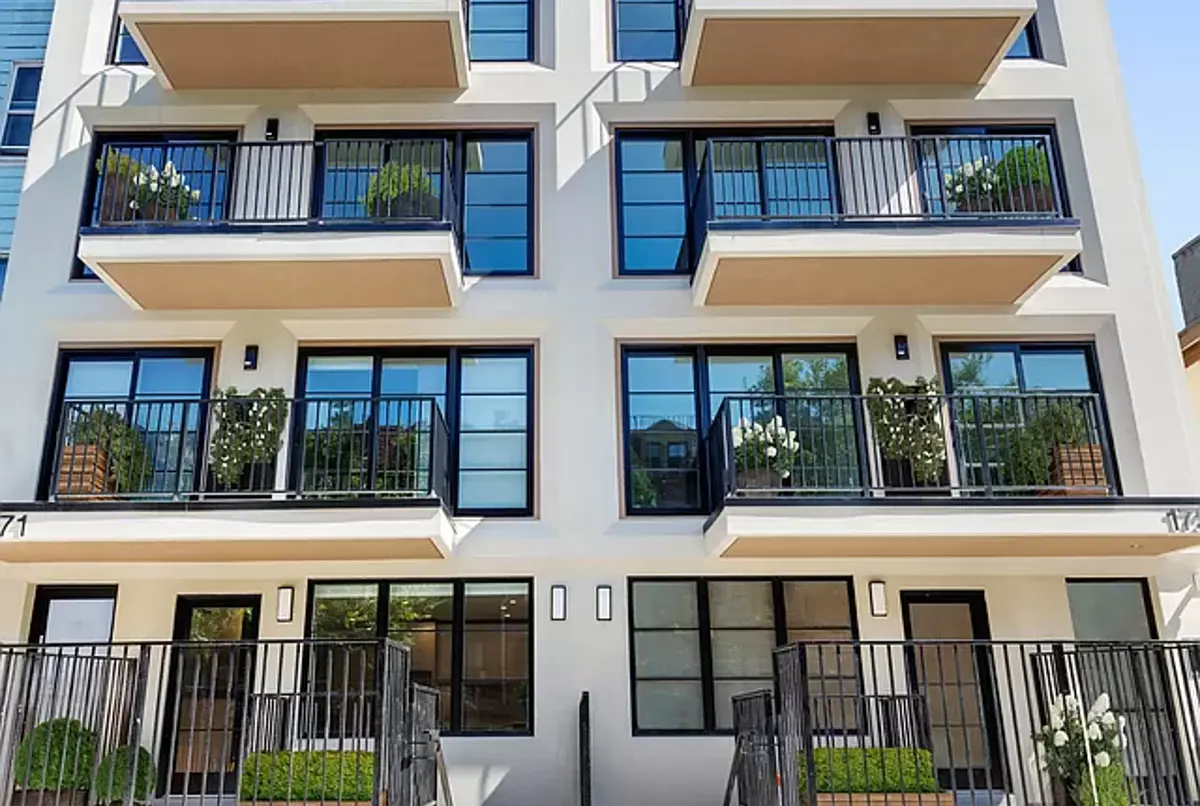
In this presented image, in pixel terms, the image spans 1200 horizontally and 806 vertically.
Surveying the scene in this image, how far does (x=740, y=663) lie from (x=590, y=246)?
4960 mm

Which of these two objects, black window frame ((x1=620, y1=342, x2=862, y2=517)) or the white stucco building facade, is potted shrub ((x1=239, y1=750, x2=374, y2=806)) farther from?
black window frame ((x1=620, y1=342, x2=862, y2=517))

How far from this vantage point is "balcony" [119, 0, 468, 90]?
1016 centimetres

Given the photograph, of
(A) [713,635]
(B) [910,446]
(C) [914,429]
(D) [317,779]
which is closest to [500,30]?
(C) [914,429]

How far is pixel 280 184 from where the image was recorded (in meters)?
10.7

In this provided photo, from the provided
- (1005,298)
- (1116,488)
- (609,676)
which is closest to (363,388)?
(609,676)

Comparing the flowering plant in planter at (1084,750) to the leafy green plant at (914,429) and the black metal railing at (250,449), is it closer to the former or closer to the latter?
the leafy green plant at (914,429)

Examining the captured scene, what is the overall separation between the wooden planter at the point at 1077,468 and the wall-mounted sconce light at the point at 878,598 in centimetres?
196

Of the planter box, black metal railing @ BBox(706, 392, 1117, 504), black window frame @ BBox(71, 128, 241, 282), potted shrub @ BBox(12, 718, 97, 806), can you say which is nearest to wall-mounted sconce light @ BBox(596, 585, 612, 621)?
black metal railing @ BBox(706, 392, 1117, 504)

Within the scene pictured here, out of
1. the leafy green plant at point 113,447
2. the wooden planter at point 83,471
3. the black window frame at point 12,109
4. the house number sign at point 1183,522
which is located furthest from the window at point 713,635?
the black window frame at point 12,109

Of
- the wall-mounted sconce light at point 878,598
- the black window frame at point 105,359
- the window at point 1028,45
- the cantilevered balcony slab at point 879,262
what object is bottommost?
the wall-mounted sconce light at point 878,598

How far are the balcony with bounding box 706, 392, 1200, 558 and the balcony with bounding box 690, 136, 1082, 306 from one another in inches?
51.5

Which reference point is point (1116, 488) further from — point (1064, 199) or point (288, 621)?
point (288, 621)

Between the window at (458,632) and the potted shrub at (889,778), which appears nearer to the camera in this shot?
the potted shrub at (889,778)

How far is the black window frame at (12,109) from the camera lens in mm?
11602
